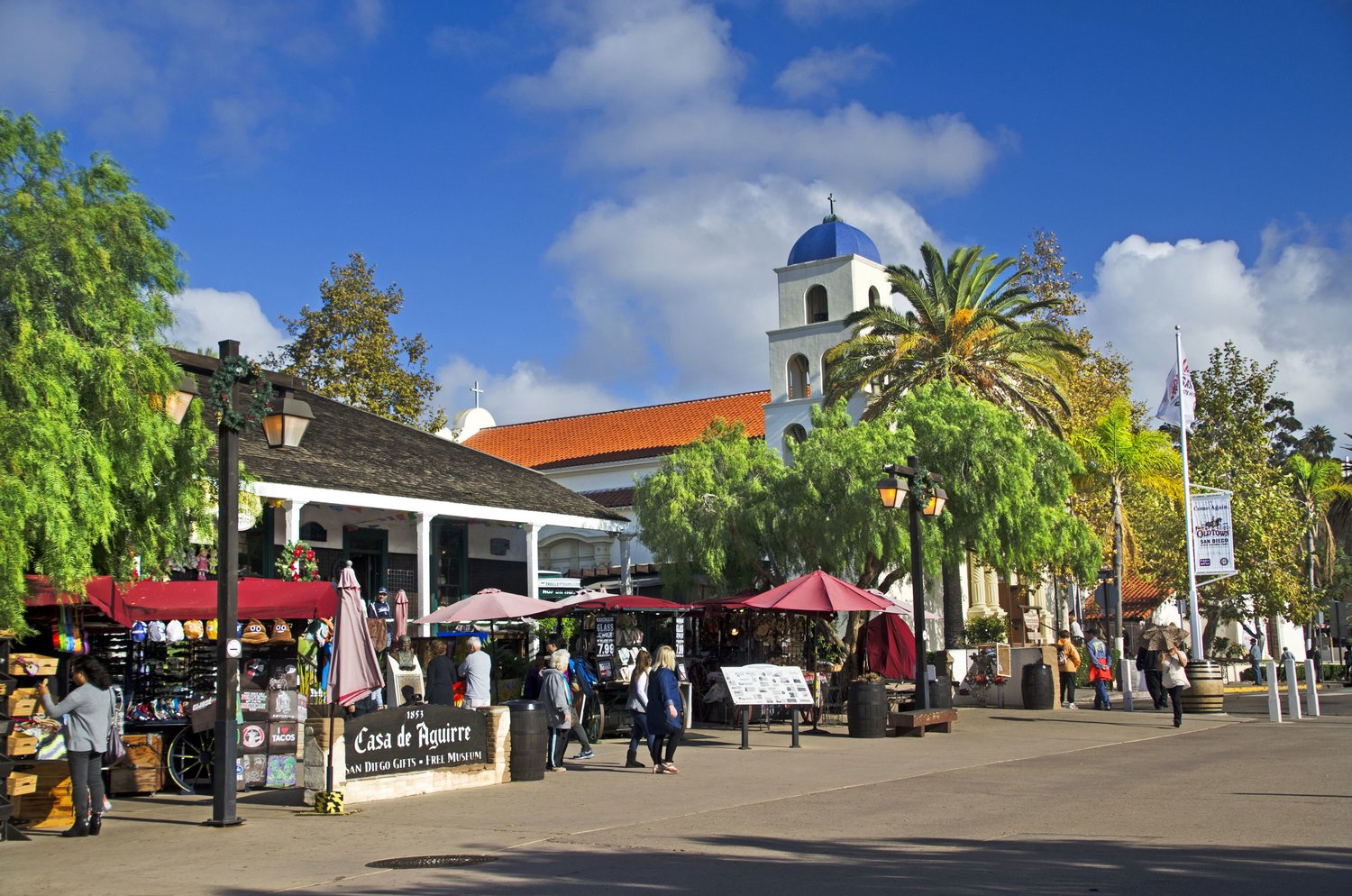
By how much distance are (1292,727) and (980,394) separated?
1486 centimetres

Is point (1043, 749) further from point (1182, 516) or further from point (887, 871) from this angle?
point (1182, 516)

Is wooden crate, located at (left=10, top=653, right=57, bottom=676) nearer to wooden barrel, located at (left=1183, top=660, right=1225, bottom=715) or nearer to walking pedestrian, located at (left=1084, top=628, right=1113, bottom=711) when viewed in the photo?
walking pedestrian, located at (left=1084, top=628, right=1113, bottom=711)

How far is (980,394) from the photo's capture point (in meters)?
35.4

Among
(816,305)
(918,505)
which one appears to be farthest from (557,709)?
(816,305)

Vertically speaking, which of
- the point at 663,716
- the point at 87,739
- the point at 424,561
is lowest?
the point at 663,716

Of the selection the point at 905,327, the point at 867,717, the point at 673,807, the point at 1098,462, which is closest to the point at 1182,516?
the point at 1098,462

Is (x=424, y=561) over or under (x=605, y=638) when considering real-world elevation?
over

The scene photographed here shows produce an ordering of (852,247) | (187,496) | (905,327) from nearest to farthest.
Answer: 1. (187,496)
2. (905,327)
3. (852,247)

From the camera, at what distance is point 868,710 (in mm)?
20953

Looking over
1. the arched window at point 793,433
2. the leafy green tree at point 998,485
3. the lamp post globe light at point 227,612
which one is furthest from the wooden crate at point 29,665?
the arched window at point 793,433

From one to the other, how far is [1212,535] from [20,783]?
2683 cm

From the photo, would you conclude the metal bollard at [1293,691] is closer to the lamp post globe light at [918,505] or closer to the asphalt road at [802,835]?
the asphalt road at [802,835]

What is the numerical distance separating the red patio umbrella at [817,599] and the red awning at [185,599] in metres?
7.96

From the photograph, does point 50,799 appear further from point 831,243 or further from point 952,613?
point 831,243
